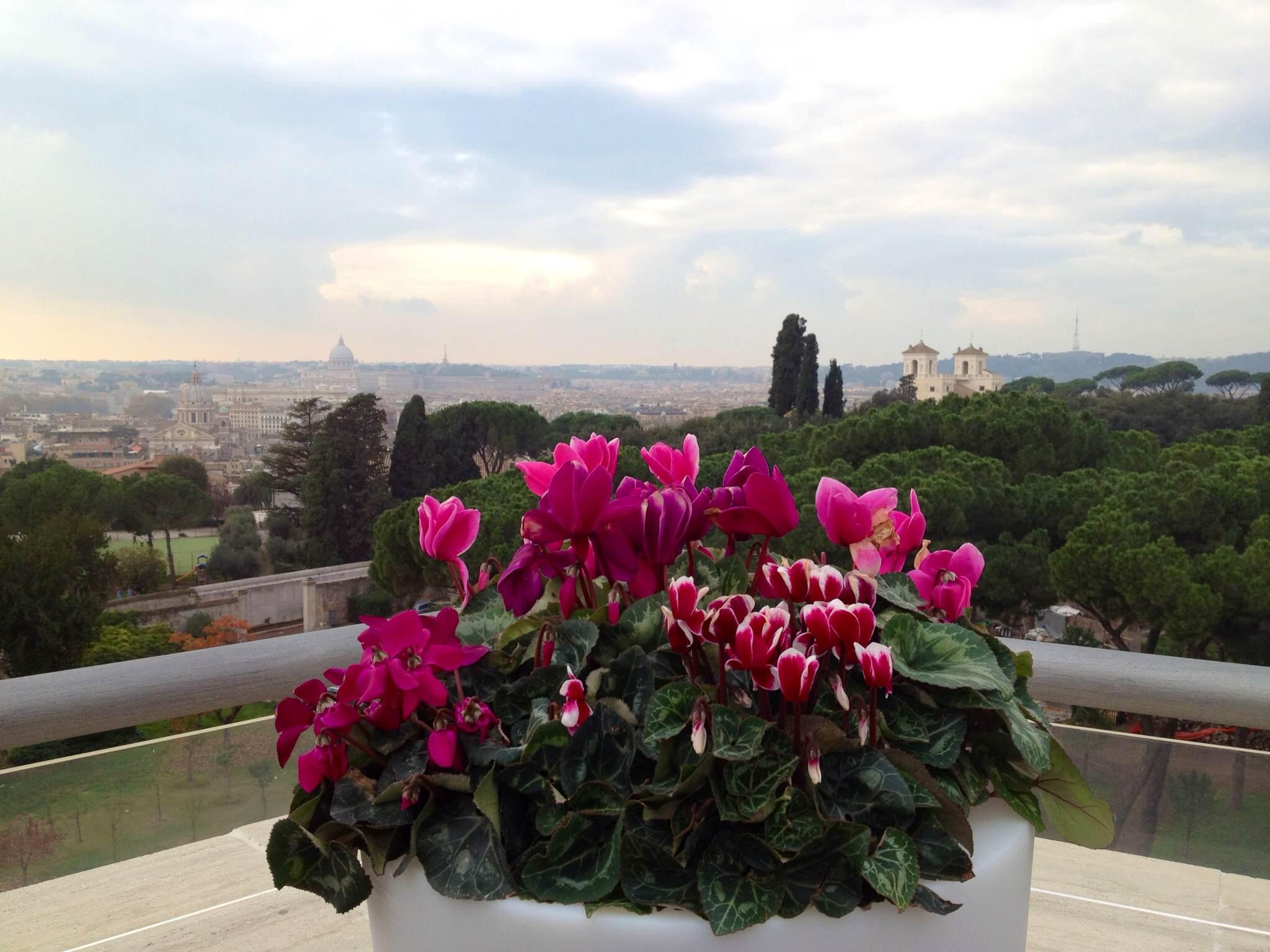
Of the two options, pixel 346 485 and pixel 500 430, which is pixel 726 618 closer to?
pixel 346 485

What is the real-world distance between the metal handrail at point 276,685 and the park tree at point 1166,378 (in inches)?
454

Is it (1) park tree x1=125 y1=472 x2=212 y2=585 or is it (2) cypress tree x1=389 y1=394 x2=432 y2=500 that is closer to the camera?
(1) park tree x1=125 y1=472 x2=212 y2=585

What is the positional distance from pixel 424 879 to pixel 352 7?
10.1 meters

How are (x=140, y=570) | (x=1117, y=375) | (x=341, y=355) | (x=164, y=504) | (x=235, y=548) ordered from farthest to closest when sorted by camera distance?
(x=341, y=355) → (x=1117, y=375) → (x=235, y=548) → (x=140, y=570) → (x=164, y=504)

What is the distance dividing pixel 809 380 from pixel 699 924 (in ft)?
52.4

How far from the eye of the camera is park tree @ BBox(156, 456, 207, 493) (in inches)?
369

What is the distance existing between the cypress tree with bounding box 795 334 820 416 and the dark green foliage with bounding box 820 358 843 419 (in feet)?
0.46

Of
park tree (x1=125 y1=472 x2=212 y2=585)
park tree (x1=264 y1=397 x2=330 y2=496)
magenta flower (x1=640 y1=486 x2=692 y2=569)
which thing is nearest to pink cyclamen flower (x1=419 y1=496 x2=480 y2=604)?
magenta flower (x1=640 y1=486 x2=692 y2=569)

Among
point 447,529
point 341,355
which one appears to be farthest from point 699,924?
point 341,355

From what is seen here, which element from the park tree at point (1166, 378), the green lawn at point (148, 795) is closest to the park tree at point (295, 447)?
the green lawn at point (148, 795)

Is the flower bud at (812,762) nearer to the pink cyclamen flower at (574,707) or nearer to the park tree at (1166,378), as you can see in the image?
the pink cyclamen flower at (574,707)

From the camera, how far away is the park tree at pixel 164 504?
30.6 ft

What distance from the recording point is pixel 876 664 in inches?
18.8

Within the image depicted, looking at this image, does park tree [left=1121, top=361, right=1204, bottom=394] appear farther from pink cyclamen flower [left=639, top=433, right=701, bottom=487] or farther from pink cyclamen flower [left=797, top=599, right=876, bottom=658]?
pink cyclamen flower [left=797, top=599, right=876, bottom=658]
